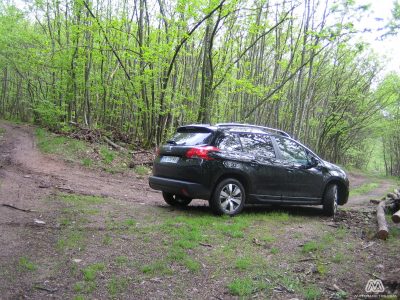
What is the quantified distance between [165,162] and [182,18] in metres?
7.75

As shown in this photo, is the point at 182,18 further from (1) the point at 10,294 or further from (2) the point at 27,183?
(1) the point at 10,294

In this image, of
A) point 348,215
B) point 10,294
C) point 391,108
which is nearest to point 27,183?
point 10,294

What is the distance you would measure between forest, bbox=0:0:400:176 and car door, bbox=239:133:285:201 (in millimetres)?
4489

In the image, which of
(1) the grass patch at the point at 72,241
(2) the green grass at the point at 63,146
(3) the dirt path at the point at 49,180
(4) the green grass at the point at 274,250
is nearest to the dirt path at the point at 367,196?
(4) the green grass at the point at 274,250

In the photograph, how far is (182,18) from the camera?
13.4 m

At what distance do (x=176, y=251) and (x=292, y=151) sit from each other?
427cm

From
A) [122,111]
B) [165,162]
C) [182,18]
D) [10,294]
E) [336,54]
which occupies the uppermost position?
[336,54]

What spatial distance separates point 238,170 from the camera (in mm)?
7293

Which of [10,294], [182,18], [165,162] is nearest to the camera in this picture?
[10,294]

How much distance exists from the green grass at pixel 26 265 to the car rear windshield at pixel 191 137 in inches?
144

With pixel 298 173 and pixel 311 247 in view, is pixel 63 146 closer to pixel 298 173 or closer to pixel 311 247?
pixel 298 173

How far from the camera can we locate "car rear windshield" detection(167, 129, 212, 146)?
725 centimetres

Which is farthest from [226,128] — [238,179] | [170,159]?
[170,159]

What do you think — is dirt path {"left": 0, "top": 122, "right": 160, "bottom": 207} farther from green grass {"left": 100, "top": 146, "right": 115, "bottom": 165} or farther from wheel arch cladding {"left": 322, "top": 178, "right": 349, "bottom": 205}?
wheel arch cladding {"left": 322, "top": 178, "right": 349, "bottom": 205}
